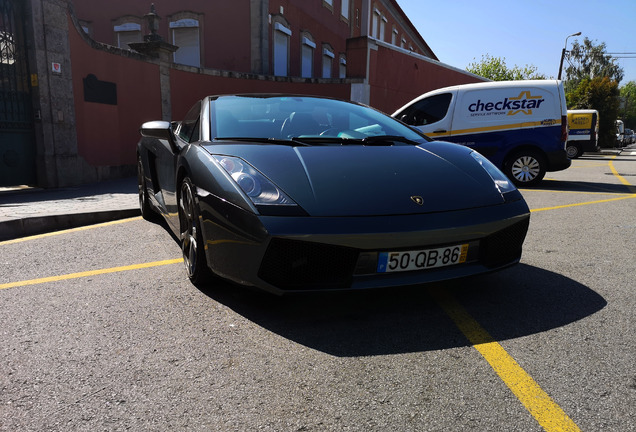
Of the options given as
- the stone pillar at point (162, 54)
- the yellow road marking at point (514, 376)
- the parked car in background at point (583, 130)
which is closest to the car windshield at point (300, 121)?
the yellow road marking at point (514, 376)

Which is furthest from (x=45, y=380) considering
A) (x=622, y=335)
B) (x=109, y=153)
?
(x=109, y=153)

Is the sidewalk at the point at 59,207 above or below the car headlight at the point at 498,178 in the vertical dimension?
below

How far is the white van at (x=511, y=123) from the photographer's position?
28.5 ft

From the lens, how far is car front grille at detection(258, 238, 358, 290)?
229 centimetres

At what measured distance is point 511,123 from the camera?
8.94 metres

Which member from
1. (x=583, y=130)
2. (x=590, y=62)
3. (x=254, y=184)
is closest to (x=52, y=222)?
(x=254, y=184)

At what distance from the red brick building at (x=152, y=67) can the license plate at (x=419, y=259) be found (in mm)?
7601

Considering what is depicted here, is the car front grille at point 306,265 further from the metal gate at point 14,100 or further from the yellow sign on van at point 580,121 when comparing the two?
the yellow sign on van at point 580,121

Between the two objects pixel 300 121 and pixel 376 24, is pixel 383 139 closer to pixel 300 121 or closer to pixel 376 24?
pixel 300 121

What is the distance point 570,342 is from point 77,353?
231 cm

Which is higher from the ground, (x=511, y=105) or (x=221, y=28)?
(x=221, y=28)

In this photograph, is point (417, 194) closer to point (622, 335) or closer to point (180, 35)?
point (622, 335)

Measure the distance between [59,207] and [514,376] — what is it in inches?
225

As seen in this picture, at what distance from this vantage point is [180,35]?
17.2m
